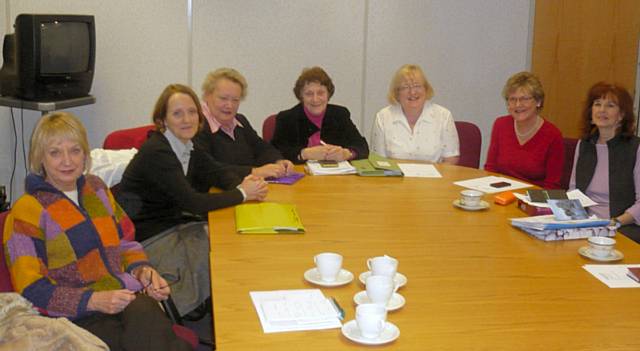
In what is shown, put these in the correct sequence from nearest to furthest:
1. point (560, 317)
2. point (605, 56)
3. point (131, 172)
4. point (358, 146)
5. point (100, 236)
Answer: point (560, 317)
point (100, 236)
point (131, 172)
point (358, 146)
point (605, 56)

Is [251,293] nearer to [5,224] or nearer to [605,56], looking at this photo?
[5,224]

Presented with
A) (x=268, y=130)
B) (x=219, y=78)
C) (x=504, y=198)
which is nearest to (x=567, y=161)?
(x=504, y=198)

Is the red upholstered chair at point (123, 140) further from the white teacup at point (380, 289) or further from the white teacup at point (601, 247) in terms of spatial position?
the white teacup at point (601, 247)

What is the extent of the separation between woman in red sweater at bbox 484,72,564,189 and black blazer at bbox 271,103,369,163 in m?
0.81

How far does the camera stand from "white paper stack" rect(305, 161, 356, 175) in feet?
11.6

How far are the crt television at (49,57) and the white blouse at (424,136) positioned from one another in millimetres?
2110

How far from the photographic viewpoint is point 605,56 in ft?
16.2

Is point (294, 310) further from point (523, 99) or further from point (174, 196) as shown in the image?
point (523, 99)

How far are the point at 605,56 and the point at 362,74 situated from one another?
70.3 inches

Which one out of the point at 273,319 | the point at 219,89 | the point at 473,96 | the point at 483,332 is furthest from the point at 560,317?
the point at 473,96

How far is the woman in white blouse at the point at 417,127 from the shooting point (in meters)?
4.05

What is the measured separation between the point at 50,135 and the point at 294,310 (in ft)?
3.46

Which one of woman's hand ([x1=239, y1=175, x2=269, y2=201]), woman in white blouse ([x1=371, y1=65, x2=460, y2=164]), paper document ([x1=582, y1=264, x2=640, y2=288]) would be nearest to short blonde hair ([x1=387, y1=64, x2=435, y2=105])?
woman in white blouse ([x1=371, y1=65, x2=460, y2=164])

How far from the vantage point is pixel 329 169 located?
3588 mm
